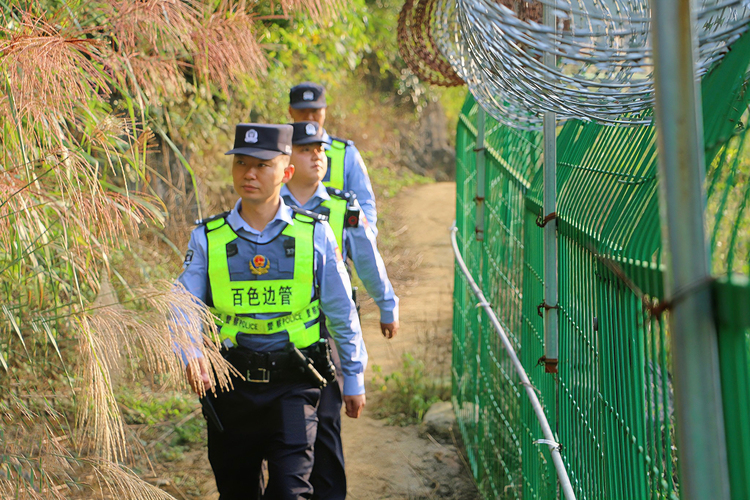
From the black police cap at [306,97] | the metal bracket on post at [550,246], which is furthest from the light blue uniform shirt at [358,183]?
the metal bracket on post at [550,246]

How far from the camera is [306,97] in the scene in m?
4.41

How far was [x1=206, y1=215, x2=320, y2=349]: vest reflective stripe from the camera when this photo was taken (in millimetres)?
2633

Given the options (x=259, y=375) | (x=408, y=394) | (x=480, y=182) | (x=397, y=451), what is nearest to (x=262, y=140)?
(x=259, y=375)

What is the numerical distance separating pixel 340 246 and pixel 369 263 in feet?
0.53

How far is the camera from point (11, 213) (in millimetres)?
1853

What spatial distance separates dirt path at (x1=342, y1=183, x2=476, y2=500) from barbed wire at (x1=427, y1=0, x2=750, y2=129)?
245 centimetres

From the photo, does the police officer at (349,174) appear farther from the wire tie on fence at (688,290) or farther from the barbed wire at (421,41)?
the wire tie on fence at (688,290)

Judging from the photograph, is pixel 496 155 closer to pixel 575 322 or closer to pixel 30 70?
pixel 575 322

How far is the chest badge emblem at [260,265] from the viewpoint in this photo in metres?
2.62

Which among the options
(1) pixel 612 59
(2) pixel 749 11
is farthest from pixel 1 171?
(2) pixel 749 11

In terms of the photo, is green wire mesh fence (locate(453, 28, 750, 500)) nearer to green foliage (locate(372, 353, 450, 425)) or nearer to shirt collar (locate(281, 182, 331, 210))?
shirt collar (locate(281, 182, 331, 210))

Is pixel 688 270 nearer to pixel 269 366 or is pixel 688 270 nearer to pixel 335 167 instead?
pixel 269 366

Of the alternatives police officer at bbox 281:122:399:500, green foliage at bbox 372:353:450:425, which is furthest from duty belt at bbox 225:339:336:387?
green foliage at bbox 372:353:450:425

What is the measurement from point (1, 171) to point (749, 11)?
1.76 meters
